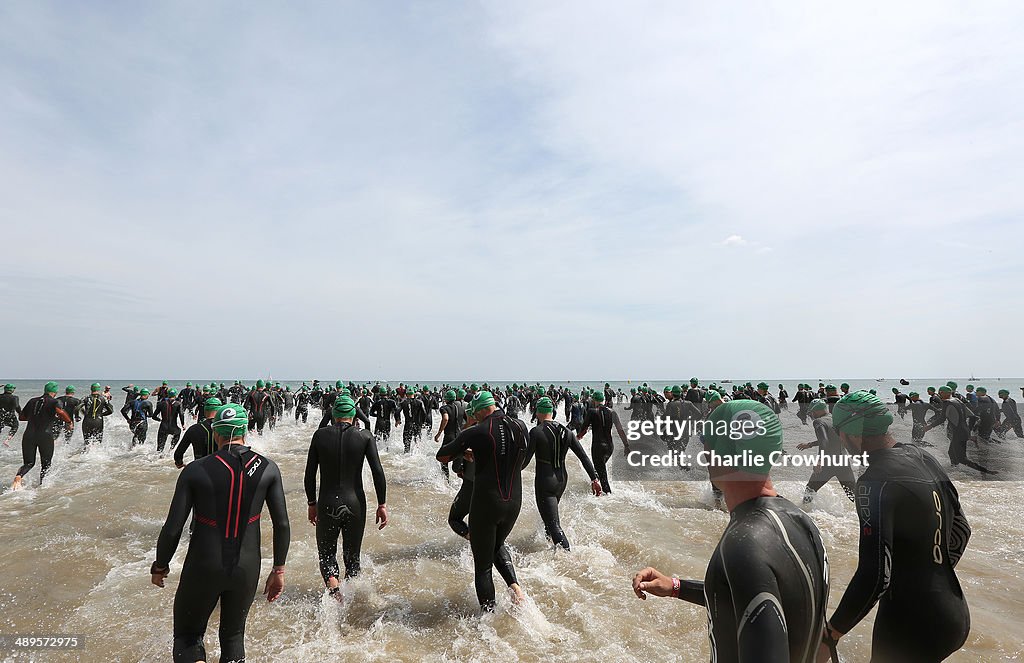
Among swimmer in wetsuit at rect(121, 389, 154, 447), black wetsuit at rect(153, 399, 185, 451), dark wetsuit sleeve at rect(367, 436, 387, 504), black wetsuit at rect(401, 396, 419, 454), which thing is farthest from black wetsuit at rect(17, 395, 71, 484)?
dark wetsuit sleeve at rect(367, 436, 387, 504)

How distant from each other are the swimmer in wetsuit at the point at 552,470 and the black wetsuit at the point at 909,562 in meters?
4.29

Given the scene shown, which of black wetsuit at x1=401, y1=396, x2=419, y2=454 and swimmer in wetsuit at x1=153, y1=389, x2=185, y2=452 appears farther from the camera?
black wetsuit at x1=401, y1=396, x2=419, y2=454

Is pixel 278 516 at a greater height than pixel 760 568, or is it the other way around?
pixel 760 568

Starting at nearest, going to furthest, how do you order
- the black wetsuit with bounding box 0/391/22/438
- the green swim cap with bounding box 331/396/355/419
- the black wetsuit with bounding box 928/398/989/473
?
1. the green swim cap with bounding box 331/396/355/419
2. the black wetsuit with bounding box 928/398/989/473
3. the black wetsuit with bounding box 0/391/22/438

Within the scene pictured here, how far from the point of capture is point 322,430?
18.0 ft

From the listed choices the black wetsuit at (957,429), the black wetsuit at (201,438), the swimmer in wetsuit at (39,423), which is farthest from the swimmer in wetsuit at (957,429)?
the swimmer in wetsuit at (39,423)

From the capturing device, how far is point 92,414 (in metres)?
14.4

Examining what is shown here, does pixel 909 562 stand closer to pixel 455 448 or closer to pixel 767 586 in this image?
pixel 767 586

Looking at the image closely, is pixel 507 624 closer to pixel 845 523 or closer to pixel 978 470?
pixel 845 523

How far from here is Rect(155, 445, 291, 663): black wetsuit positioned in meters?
3.50

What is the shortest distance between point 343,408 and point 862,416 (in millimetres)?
4561

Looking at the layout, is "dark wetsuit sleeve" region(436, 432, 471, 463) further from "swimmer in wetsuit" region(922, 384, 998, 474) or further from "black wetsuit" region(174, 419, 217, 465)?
"swimmer in wetsuit" region(922, 384, 998, 474)

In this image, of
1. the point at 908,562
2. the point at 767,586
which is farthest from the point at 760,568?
the point at 908,562

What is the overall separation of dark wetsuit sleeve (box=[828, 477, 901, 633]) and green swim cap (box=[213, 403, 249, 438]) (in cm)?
385
